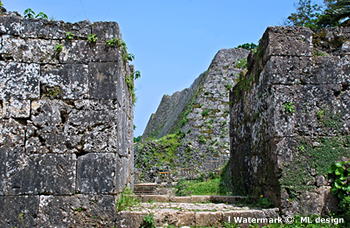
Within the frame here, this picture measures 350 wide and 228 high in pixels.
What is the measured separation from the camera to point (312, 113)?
5.89 metres

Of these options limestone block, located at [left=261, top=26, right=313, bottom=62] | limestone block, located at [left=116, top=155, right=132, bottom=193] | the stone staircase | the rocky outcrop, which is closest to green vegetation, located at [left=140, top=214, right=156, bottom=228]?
the stone staircase

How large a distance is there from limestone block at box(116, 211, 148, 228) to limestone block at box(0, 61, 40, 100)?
8.36 ft

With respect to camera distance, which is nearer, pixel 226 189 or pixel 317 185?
pixel 317 185

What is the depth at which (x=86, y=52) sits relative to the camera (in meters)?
5.62

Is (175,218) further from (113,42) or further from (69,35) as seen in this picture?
(69,35)

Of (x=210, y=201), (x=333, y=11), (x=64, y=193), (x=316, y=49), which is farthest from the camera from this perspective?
(x=333, y=11)

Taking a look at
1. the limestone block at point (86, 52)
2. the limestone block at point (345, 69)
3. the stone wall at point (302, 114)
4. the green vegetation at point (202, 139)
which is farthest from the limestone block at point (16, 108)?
the green vegetation at point (202, 139)

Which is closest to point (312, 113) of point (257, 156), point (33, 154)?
point (257, 156)

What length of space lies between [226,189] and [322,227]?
15.8ft

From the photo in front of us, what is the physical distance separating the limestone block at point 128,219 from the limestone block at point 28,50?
298 centimetres

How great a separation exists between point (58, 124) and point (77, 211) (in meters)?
1.53

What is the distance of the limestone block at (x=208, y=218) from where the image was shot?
5.36 metres

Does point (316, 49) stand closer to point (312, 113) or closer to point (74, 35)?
point (312, 113)

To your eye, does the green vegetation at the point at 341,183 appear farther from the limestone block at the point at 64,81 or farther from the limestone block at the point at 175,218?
the limestone block at the point at 64,81
